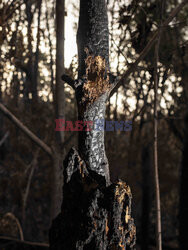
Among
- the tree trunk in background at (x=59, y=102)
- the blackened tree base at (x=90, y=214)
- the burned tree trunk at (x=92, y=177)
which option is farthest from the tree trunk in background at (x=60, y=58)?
the blackened tree base at (x=90, y=214)

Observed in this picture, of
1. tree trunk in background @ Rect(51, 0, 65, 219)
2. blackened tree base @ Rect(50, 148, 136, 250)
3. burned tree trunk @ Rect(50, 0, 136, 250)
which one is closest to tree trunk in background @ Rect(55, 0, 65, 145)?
tree trunk in background @ Rect(51, 0, 65, 219)

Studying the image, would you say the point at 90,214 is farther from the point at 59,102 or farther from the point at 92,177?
the point at 59,102

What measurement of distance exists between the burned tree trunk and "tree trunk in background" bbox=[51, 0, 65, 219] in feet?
2.39

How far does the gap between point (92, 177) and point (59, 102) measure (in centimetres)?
96

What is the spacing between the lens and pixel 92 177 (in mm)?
1526

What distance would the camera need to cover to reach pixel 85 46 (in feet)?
5.06

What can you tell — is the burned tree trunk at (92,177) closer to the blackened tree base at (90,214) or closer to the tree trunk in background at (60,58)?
the blackened tree base at (90,214)

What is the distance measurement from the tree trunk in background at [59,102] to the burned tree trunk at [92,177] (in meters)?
0.73

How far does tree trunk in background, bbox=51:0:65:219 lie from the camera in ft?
7.52

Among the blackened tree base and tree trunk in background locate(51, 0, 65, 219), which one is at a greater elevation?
tree trunk in background locate(51, 0, 65, 219)

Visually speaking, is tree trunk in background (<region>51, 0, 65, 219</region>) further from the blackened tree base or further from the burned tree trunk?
the blackened tree base

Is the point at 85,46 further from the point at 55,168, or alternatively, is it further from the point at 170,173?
the point at 170,173

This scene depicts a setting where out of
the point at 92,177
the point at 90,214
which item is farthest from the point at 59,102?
the point at 90,214

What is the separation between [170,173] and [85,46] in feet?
18.6
